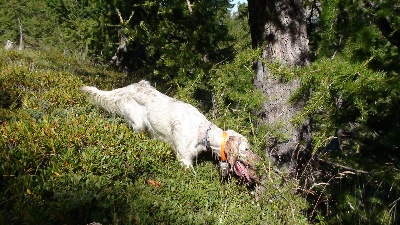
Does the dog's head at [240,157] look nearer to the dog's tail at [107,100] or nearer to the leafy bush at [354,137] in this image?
the leafy bush at [354,137]

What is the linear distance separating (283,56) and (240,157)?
4.77 ft

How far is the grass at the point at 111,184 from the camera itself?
4043 mm

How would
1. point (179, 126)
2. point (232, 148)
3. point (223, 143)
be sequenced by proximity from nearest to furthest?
point (232, 148), point (223, 143), point (179, 126)

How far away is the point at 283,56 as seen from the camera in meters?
5.09

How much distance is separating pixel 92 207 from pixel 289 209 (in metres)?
2.21

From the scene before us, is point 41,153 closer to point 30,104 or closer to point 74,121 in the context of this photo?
point 74,121

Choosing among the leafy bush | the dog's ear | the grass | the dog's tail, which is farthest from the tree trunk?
the dog's tail

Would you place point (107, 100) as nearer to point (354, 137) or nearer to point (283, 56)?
point (283, 56)

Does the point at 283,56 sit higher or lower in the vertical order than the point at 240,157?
higher

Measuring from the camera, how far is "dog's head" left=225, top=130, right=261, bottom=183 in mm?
5074

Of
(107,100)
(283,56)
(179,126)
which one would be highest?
(283,56)

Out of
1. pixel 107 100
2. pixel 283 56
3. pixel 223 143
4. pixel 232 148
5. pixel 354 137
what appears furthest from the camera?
pixel 107 100

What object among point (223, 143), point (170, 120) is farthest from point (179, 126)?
point (223, 143)

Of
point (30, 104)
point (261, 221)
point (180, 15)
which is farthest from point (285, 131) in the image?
point (180, 15)
